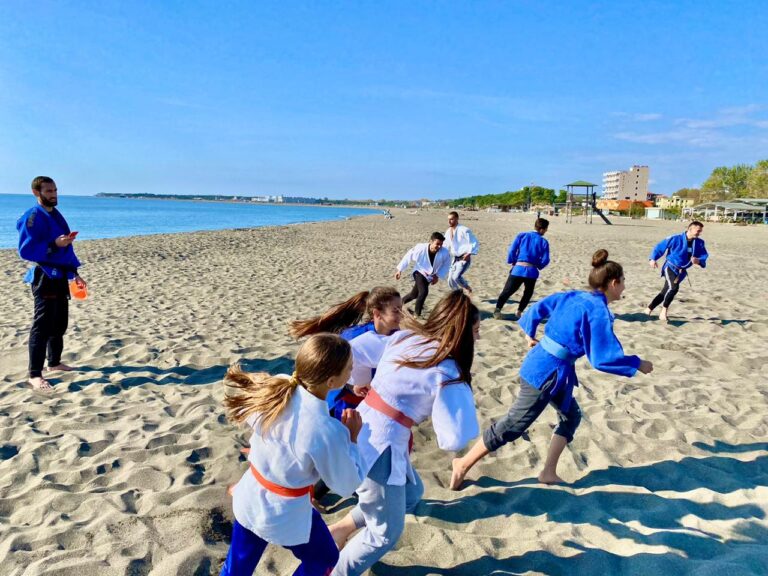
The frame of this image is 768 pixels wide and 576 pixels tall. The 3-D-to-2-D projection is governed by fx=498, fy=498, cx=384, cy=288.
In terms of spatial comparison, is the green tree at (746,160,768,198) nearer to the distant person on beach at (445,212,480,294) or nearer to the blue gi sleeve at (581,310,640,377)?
the distant person on beach at (445,212,480,294)

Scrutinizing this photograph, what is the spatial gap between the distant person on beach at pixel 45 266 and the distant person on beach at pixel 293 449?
153 inches

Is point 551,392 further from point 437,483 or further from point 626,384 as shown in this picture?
point 626,384

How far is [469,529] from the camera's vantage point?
10.2 feet

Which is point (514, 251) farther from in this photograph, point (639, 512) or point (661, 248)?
point (639, 512)

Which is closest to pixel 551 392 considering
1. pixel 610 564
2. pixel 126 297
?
pixel 610 564

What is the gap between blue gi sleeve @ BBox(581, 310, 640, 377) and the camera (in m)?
3.05

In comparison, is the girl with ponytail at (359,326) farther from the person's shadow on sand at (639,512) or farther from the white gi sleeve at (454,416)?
the person's shadow on sand at (639,512)

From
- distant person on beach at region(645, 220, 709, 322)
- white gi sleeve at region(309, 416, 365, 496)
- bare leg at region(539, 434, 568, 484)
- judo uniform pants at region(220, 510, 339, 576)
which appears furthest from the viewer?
distant person on beach at region(645, 220, 709, 322)

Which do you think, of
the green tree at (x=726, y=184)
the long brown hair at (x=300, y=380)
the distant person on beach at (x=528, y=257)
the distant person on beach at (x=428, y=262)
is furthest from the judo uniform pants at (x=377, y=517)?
the green tree at (x=726, y=184)

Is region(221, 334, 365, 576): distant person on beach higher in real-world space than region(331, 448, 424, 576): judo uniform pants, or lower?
higher

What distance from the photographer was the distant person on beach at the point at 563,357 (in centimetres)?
314

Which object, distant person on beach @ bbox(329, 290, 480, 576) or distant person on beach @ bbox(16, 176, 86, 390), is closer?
distant person on beach @ bbox(329, 290, 480, 576)

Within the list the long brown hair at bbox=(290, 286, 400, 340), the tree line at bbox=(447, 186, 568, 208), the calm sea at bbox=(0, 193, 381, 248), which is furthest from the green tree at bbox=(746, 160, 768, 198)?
the long brown hair at bbox=(290, 286, 400, 340)

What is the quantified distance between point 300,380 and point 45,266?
4245mm
